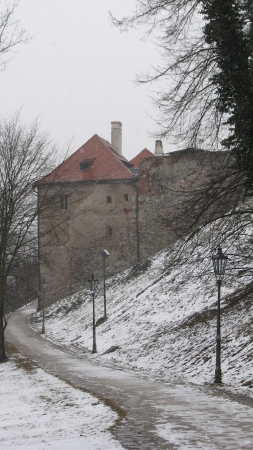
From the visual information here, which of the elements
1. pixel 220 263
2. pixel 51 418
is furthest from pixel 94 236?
pixel 51 418

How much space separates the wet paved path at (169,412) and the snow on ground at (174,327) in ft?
4.92

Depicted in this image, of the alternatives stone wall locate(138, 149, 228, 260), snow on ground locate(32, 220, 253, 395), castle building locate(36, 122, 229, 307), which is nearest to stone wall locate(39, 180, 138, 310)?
castle building locate(36, 122, 229, 307)

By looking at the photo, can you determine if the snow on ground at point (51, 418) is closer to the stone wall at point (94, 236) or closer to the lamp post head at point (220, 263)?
the lamp post head at point (220, 263)

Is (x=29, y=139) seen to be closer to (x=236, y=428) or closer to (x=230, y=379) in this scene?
(x=230, y=379)

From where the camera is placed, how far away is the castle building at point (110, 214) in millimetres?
39719

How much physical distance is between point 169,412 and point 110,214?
3256 cm

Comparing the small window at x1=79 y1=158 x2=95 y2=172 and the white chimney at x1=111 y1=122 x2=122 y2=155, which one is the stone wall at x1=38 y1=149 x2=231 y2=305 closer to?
the small window at x1=79 y1=158 x2=95 y2=172

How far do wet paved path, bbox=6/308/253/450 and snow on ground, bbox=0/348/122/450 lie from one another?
1.08 ft

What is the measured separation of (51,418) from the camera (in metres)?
9.05

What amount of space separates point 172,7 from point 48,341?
71.2ft

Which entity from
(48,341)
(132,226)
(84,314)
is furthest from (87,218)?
(48,341)

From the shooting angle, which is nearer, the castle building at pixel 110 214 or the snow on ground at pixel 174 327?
the snow on ground at pixel 174 327

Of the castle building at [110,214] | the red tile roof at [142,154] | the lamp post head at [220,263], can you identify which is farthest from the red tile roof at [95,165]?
the lamp post head at [220,263]

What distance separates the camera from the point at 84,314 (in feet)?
111
